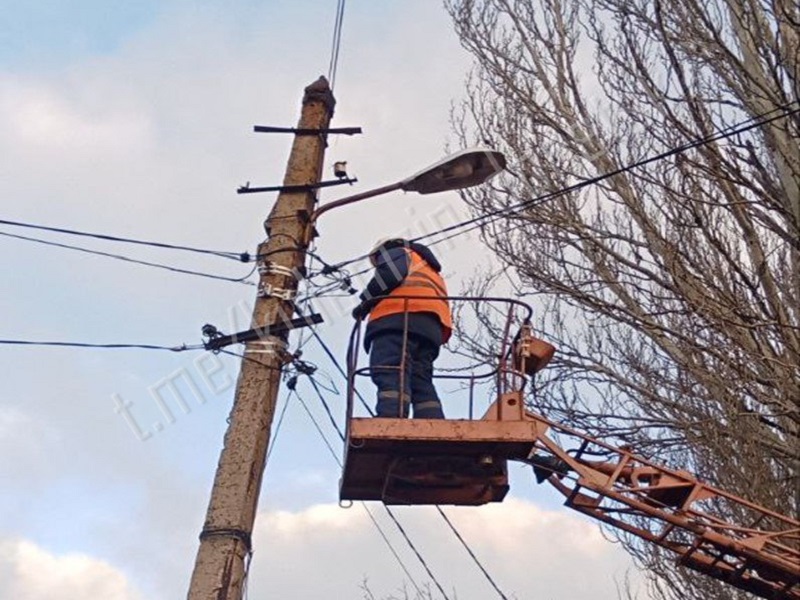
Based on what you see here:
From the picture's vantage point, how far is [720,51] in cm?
948

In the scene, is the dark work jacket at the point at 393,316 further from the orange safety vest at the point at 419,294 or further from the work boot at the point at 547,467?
the work boot at the point at 547,467

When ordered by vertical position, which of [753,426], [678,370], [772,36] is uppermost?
[772,36]

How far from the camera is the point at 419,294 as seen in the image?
20.9 ft

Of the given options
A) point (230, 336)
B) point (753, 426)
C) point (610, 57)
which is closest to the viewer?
point (230, 336)

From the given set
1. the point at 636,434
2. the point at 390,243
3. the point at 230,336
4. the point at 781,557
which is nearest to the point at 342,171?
the point at 390,243

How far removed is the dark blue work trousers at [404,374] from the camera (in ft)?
19.9

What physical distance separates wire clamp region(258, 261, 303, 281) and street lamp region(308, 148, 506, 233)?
1.24 feet

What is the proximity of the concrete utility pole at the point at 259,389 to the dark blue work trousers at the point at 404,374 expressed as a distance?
519 mm

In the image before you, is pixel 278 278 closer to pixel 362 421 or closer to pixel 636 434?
pixel 362 421

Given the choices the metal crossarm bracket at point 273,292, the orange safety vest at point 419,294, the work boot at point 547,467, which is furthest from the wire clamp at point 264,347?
the work boot at point 547,467

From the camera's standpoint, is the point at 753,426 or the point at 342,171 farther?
the point at 753,426

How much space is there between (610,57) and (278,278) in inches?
202

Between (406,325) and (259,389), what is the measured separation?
83 cm

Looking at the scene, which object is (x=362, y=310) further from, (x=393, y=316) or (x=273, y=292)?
(x=273, y=292)
